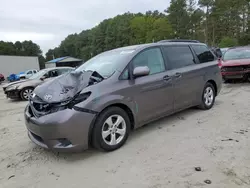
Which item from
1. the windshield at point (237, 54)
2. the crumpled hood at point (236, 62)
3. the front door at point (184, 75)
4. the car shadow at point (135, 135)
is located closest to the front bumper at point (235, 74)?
the crumpled hood at point (236, 62)

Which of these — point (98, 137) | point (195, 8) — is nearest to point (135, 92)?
point (98, 137)

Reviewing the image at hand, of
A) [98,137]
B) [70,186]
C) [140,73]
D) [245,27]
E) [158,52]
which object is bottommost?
[70,186]

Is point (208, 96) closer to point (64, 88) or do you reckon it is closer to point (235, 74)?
point (64, 88)

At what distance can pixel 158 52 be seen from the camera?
4.26 meters

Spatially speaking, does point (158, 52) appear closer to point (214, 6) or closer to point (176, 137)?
point (176, 137)

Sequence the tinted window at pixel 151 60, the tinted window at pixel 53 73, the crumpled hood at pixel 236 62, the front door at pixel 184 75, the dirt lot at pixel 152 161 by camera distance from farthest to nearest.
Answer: the tinted window at pixel 53 73, the crumpled hood at pixel 236 62, the front door at pixel 184 75, the tinted window at pixel 151 60, the dirt lot at pixel 152 161

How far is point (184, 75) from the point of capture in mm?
4551

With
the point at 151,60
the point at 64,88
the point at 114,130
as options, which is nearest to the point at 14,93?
the point at 64,88

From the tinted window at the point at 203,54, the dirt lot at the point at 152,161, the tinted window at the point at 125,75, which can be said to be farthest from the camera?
the tinted window at the point at 203,54

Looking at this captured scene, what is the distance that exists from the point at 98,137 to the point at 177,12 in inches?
2165

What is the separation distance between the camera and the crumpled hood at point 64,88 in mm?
3168

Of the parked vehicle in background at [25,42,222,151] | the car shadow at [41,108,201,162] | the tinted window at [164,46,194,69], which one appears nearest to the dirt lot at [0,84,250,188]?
the car shadow at [41,108,201,162]

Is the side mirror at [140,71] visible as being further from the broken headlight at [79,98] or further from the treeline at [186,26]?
the treeline at [186,26]

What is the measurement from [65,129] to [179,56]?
2838mm
